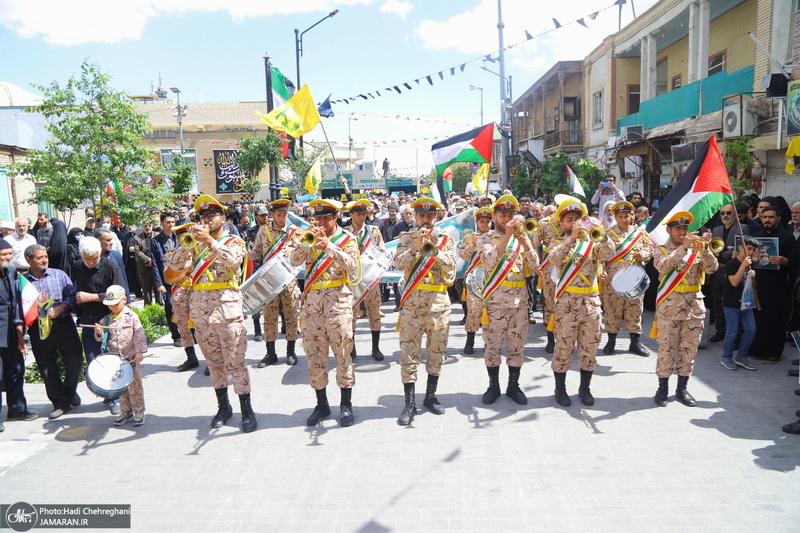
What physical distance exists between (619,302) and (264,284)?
16.7 feet

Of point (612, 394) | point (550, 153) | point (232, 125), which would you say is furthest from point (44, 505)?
point (232, 125)

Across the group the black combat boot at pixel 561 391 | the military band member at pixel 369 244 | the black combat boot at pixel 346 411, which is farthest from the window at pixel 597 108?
the black combat boot at pixel 346 411

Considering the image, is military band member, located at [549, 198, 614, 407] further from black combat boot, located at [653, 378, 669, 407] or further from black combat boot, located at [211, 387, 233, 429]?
black combat boot, located at [211, 387, 233, 429]

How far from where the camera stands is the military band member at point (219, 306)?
553 cm

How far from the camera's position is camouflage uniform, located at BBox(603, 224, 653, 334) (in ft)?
25.0

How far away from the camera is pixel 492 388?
6199mm

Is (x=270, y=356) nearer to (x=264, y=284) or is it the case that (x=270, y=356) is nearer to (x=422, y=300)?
(x=264, y=284)

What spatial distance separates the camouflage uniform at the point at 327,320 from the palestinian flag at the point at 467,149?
17.6 feet

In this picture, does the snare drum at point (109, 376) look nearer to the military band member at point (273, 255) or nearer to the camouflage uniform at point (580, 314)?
the military band member at point (273, 255)

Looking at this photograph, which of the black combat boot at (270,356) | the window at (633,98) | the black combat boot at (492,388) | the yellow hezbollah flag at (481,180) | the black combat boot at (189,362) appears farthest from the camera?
the window at (633,98)

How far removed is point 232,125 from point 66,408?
6466 centimetres

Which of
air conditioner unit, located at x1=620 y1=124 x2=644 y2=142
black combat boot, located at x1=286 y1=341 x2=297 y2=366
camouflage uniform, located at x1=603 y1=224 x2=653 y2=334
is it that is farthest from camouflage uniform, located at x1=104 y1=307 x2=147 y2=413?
air conditioner unit, located at x1=620 y1=124 x2=644 y2=142

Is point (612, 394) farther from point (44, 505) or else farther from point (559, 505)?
point (44, 505)

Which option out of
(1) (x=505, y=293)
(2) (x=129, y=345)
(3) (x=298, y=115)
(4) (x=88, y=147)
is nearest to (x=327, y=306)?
(1) (x=505, y=293)
